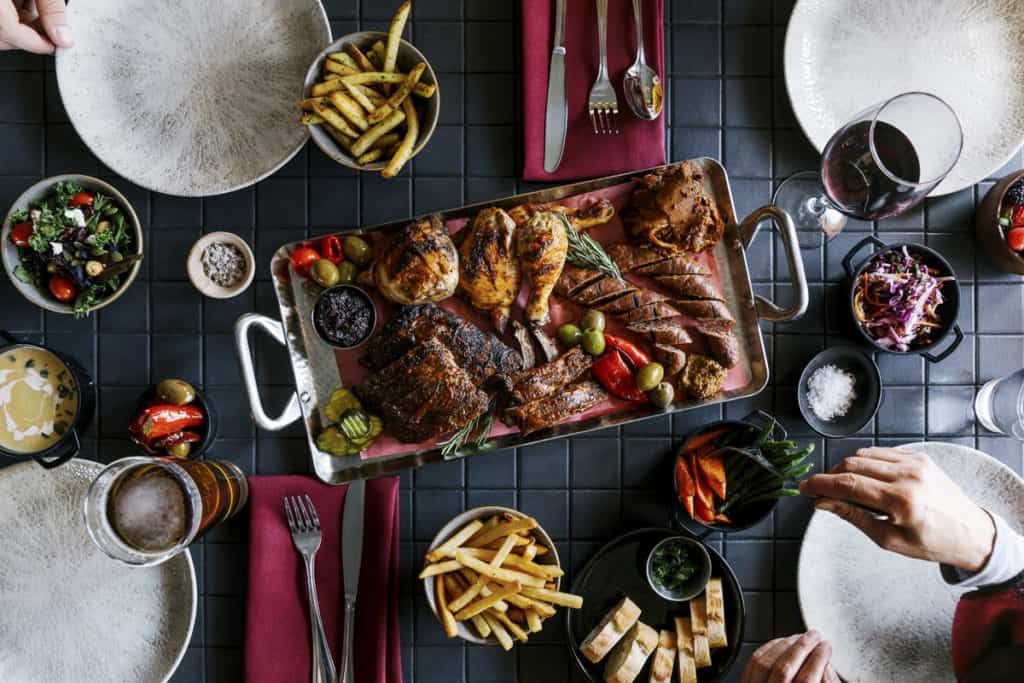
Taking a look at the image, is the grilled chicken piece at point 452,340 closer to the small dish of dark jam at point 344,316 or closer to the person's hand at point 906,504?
the small dish of dark jam at point 344,316

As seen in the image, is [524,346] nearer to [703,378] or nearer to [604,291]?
[604,291]

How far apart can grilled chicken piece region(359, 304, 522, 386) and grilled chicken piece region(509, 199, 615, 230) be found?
1.41 ft

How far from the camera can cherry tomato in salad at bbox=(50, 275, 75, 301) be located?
2.42 meters

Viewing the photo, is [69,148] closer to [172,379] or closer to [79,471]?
[172,379]

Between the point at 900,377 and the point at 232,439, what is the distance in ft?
8.29

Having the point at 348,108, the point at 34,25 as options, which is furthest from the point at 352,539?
the point at 34,25

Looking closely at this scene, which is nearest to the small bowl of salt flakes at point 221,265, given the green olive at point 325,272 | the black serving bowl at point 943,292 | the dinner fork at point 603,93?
the green olive at point 325,272

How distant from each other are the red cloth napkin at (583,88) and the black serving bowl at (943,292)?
80 centimetres

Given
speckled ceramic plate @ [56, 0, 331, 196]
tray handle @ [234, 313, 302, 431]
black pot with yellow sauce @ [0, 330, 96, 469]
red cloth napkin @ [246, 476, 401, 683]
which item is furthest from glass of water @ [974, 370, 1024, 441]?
black pot with yellow sauce @ [0, 330, 96, 469]

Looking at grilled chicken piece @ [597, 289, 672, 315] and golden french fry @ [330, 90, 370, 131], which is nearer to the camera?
golden french fry @ [330, 90, 370, 131]

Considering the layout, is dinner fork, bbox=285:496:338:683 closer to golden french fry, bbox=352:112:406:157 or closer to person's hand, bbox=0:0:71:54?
golden french fry, bbox=352:112:406:157

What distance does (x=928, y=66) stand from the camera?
255 centimetres

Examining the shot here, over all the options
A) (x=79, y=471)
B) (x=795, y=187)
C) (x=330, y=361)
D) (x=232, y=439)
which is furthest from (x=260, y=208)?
(x=795, y=187)

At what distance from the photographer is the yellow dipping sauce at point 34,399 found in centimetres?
242
